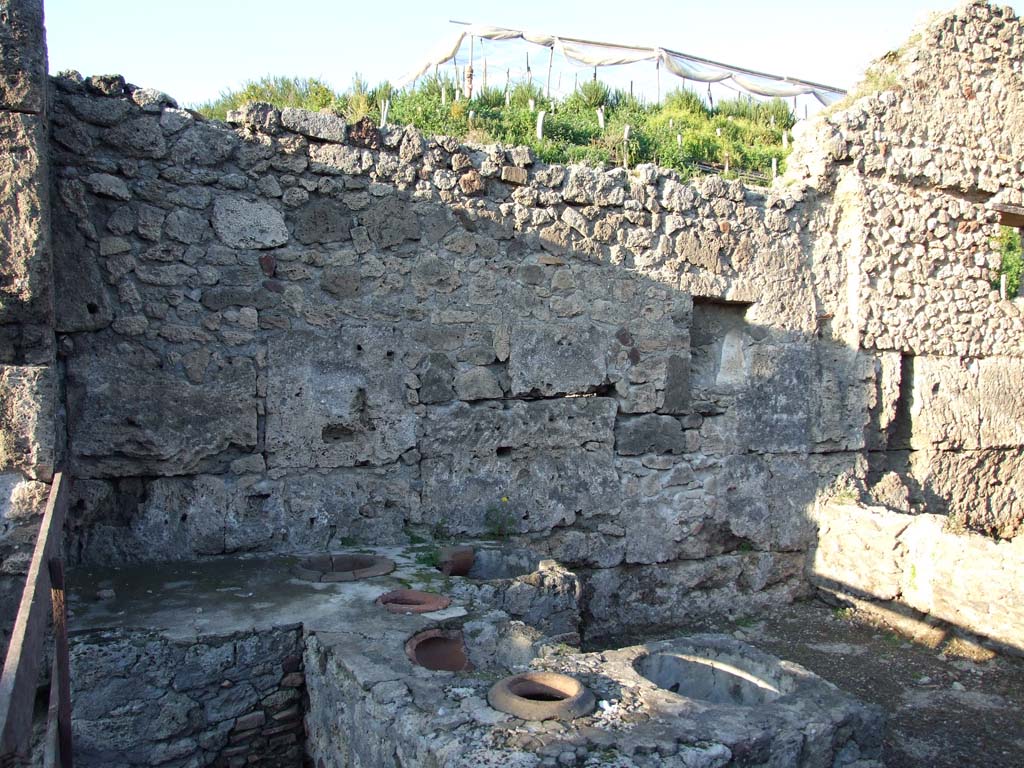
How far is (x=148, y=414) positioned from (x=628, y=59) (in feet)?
54.2

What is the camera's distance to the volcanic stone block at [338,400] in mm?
4367

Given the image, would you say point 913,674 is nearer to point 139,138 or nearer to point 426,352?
point 426,352

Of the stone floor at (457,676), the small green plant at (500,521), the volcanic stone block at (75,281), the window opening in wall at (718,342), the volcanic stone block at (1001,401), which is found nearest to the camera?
the stone floor at (457,676)

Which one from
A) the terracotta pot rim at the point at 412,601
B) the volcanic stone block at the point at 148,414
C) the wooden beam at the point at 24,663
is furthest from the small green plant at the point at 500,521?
the wooden beam at the point at 24,663

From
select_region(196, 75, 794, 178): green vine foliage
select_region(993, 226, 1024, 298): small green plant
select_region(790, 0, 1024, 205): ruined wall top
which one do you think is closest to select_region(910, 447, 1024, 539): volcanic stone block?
select_region(790, 0, 1024, 205): ruined wall top

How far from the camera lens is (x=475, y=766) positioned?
2303 millimetres

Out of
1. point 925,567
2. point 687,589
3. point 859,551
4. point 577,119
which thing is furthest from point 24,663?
point 577,119

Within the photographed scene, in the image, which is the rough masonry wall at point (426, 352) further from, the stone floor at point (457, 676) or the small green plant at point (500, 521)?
the stone floor at point (457, 676)

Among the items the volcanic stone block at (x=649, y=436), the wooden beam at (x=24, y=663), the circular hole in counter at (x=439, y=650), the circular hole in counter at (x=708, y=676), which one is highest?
the volcanic stone block at (x=649, y=436)

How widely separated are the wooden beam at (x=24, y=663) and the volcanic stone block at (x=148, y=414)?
5.22 ft

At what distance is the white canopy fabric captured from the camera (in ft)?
54.8

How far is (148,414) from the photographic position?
4.06 m

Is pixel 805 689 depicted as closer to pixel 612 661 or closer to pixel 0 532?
pixel 612 661

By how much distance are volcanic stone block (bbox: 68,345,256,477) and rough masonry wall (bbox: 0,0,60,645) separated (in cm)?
77
